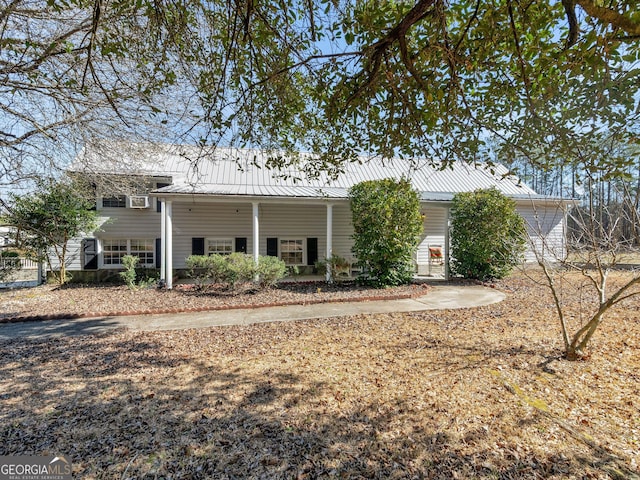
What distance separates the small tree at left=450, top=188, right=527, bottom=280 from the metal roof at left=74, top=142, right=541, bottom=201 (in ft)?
3.03

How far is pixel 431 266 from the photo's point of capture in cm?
1410

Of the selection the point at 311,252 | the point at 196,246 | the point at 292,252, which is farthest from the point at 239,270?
the point at 311,252

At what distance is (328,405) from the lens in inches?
127

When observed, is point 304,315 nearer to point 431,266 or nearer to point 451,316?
point 451,316

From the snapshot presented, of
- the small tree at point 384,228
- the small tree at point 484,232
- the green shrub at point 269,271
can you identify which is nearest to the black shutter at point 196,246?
the green shrub at point 269,271

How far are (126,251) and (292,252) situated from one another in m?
6.76

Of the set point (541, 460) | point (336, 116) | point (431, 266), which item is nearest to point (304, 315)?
point (336, 116)

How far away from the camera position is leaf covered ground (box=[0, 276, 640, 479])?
7.94 ft

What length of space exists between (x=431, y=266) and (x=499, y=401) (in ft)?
37.2

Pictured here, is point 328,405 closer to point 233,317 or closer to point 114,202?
point 233,317

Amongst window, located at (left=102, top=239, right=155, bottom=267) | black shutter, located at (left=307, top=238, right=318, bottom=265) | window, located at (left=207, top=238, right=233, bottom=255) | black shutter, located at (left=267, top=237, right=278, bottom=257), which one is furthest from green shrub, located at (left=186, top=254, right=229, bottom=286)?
black shutter, located at (left=307, top=238, right=318, bottom=265)

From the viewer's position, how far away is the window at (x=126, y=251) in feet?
39.8

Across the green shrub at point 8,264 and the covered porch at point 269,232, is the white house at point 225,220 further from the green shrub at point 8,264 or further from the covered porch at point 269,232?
the green shrub at point 8,264

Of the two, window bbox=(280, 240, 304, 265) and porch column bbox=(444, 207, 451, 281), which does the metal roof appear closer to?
porch column bbox=(444, 207, 451, 281)
